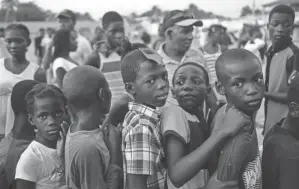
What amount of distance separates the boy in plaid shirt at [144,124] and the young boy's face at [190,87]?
303 millimetres

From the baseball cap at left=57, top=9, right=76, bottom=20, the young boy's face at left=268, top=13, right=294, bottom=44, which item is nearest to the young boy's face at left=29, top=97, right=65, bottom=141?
the young boy's face at left=268, top=13, right=294, bottom=44

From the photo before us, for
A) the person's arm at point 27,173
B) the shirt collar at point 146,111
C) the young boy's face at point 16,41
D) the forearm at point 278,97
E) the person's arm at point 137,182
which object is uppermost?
the young boy's face at point 16,41

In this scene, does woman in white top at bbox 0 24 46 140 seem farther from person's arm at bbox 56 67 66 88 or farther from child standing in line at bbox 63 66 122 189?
→ child standing in line at bbox 63 66 122 189

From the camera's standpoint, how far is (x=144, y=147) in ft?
6.63

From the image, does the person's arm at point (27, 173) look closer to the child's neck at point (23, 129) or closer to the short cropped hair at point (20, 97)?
the child's neck at point (23, 129)

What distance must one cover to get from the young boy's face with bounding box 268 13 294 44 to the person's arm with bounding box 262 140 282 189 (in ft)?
6.97

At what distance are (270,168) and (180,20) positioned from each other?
7.26ft

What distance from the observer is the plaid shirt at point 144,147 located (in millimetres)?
2016

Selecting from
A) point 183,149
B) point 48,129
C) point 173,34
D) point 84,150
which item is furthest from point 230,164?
point 173,34

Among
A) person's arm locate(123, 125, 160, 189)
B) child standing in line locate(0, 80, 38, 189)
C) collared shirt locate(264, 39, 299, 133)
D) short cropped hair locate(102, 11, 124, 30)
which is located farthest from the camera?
short cropped hair locate(102, 11, 124, 30)

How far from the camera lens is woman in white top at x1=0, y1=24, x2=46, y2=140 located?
12.7ft

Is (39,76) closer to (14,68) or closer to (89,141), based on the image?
(14,68)

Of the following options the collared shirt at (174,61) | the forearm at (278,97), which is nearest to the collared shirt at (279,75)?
the forearm at (278,97)

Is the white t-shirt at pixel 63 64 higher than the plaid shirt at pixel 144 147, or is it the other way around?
the white t-shirt at pixel 63 64
